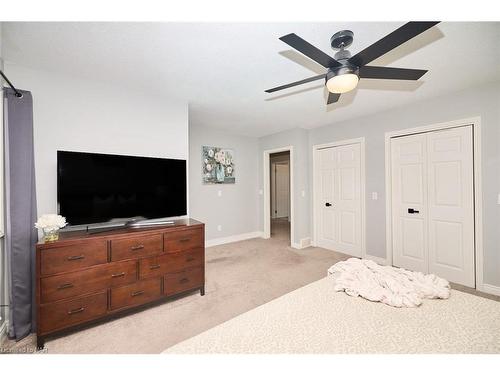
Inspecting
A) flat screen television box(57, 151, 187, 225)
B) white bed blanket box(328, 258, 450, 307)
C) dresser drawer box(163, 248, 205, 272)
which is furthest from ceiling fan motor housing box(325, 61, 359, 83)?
dresser drawer box(163, 248, 205, 272)

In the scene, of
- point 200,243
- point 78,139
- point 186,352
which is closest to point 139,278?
point 200,243

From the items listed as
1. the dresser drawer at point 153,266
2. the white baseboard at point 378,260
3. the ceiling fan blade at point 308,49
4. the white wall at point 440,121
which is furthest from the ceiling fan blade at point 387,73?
the white baseboard at point 378,260

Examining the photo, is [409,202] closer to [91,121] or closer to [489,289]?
[489,289]

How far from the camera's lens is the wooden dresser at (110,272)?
1.60 metres

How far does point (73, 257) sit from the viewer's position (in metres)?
1.68

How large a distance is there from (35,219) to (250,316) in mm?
2050

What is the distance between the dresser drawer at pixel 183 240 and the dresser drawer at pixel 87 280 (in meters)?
0.34

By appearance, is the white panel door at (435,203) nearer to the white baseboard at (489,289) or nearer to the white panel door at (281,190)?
the white baseboard at (489,289)

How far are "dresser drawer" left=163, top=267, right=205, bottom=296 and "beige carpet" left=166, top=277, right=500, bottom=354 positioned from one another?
1.29 meters

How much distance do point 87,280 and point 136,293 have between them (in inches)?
16.8

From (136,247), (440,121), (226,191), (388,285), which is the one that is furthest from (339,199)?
(136,247)

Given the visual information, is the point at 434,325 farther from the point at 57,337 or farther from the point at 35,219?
the point at 35,219

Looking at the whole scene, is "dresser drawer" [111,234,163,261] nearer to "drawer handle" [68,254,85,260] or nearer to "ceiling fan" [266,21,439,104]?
"drawer handle" [68,254,85,260]
